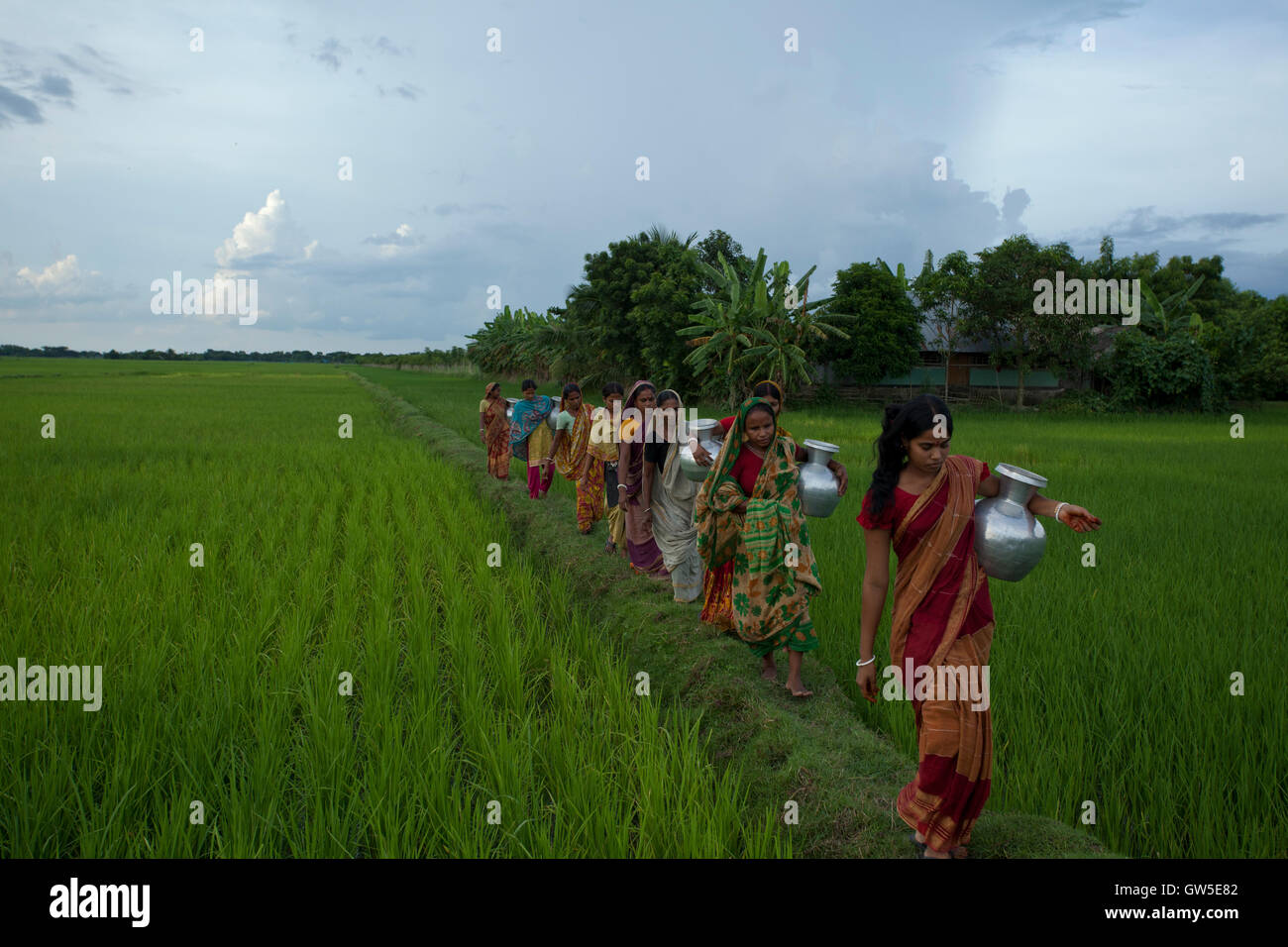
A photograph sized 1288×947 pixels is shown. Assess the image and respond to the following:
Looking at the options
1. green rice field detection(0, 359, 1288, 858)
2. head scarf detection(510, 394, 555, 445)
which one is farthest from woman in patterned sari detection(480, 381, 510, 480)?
green rice field detection(0, 359, 1288, 858)

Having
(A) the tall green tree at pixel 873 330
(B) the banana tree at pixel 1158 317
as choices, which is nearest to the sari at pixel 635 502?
(A) the tall green tree at pixel 873 330

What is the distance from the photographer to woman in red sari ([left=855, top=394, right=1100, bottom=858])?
1.91 meters

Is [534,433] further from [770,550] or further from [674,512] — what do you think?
[770,550]

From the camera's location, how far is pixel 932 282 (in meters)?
21.4

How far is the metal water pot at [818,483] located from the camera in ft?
8.76

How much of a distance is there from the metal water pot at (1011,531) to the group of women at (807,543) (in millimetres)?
51

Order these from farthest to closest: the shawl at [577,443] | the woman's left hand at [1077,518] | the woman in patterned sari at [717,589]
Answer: the shawl at [577,443], the woman in patterned sari at [717,589], the woman's left hand at [1077,518]

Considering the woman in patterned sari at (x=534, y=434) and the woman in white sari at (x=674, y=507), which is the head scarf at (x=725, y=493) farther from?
the woman in patterned sari at (x=534, y=434)

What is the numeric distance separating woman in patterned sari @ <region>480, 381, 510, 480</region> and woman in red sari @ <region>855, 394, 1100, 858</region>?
6683 mm

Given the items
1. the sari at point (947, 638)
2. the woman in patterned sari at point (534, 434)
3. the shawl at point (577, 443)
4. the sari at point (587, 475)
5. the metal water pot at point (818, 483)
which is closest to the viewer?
the sari at point (947, 638)

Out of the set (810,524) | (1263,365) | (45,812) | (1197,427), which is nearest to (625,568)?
(810,524)

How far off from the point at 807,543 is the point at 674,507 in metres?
1.33

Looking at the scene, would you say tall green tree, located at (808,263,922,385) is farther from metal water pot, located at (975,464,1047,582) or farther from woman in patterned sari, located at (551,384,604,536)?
metal water pot, located at (975,464,1047,582)

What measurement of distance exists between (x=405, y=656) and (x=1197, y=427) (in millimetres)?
18001
